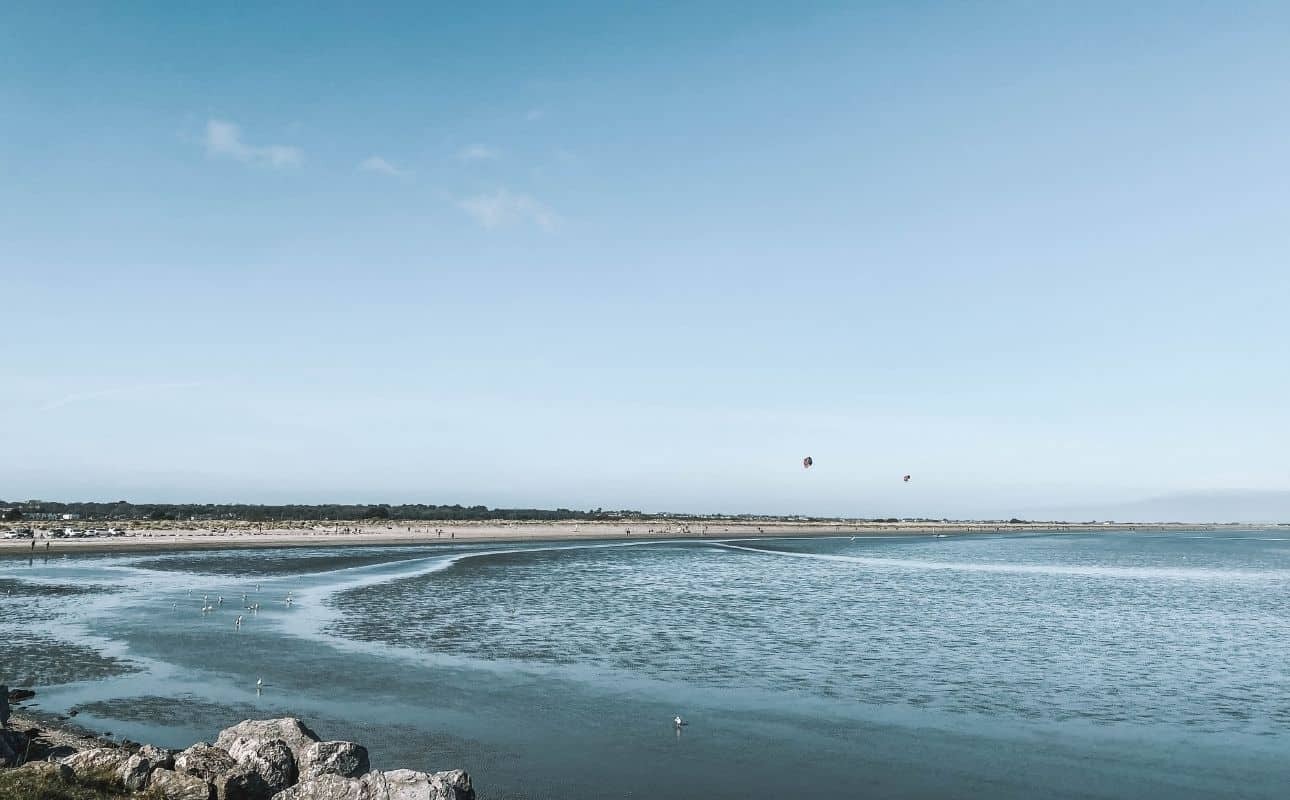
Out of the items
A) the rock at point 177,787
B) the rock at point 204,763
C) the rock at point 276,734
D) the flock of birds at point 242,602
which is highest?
the rock at point 276,734

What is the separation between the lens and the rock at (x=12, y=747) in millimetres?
→ 14039

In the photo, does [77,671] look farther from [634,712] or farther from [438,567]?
[438,567]

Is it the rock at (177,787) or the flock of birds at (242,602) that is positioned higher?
the rock at (177,787)

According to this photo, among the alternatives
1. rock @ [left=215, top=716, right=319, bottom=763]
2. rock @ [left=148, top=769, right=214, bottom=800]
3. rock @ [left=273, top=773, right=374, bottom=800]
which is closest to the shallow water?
rock @ [left=215, top=716, right=319, bottom=763]

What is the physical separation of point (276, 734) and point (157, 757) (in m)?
1.81

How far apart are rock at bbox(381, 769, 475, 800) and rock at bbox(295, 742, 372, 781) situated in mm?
1394

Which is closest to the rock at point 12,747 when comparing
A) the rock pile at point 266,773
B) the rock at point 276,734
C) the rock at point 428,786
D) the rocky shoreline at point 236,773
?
the rocky shoreline at point 236,773

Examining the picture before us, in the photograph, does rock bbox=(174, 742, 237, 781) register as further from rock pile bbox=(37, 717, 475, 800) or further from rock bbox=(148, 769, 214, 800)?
rock bbox=(148, 769, 214, 800)

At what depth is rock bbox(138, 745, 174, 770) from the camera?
13.4 m

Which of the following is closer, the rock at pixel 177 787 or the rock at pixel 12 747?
the rock at pixel 177 787

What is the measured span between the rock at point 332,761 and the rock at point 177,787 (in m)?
1.36

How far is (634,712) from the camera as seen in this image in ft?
69.6

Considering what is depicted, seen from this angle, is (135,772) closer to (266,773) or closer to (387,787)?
(266,773)

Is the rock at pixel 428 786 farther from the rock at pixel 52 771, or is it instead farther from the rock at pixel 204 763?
the rock at pixel 52 771
